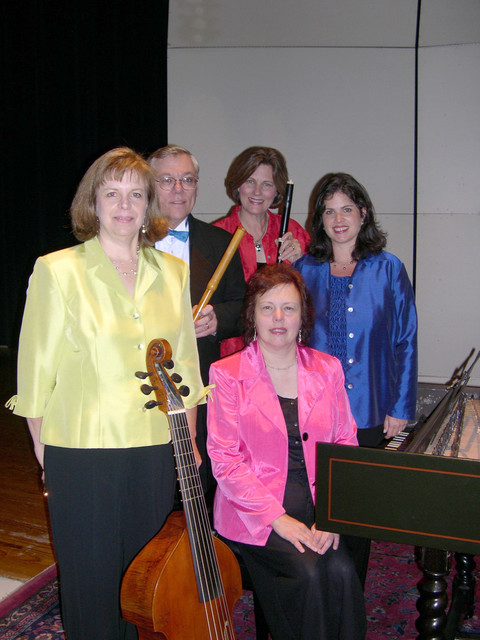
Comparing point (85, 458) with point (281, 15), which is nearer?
point (85, 458)

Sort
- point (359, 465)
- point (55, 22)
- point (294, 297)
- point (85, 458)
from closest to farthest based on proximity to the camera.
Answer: point (359, 465), point (85, 458), point (294, 297), point (55, 22)

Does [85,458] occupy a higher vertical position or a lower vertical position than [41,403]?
lower

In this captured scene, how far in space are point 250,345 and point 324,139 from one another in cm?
313

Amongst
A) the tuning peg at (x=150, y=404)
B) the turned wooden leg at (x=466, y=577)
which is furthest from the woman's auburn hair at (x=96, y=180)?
the turned wooden leg at (x=466, y=577)

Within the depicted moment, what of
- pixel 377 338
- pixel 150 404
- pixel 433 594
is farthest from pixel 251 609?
pixel 150 404

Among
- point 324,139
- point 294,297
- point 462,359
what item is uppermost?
point 324,139

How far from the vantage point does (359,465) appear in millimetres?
1093

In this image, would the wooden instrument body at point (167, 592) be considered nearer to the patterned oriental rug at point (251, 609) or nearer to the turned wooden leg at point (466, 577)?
the patterned oriental rug at point (251, 609)

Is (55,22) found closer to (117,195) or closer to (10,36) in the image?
(10,36)

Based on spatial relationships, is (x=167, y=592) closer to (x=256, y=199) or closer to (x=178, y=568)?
(x=178, y=568)

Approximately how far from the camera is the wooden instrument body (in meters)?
1.26

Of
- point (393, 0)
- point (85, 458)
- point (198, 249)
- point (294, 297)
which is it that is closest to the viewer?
point (85, 458)

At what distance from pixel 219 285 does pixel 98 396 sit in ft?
2.88

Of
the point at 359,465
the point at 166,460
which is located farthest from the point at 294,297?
the point at 359,465
